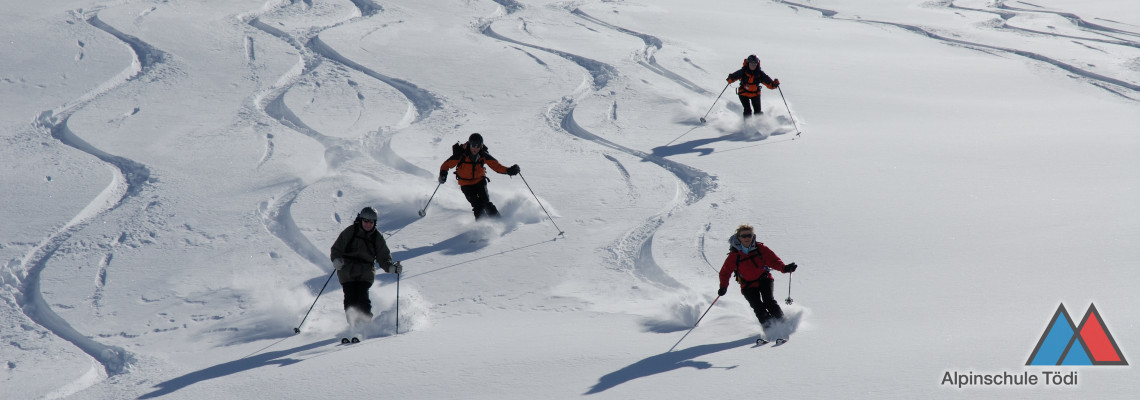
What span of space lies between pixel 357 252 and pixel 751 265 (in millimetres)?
3015

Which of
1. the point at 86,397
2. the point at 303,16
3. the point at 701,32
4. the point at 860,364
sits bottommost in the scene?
the point at 86,397

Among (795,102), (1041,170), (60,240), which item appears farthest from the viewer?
(795,102)

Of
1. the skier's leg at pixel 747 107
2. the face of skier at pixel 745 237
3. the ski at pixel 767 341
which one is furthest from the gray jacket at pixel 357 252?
the skier's leg at pixel 747 107

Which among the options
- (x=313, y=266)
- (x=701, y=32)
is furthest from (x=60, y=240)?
(x=701, y=32)

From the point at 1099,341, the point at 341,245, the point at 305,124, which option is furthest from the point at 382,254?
the point at 305,124

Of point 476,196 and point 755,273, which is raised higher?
point 755,273

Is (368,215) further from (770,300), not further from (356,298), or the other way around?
(770,300)

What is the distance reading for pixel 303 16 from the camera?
19.3 m

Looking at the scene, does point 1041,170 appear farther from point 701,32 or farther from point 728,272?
point 701,32

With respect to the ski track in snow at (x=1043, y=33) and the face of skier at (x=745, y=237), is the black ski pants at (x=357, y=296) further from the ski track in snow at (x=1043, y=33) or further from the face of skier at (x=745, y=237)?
the ski track in snow at (x=1043, y=33)

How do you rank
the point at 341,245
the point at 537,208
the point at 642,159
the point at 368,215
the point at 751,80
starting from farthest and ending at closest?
the point at 751,80 → the point at 642,159 → the point at 537,208 → the point at 341,245 → the point at 368,215

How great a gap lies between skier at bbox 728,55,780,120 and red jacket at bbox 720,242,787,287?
6770 mm

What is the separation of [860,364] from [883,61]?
1384cm

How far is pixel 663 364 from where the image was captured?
580 cm
